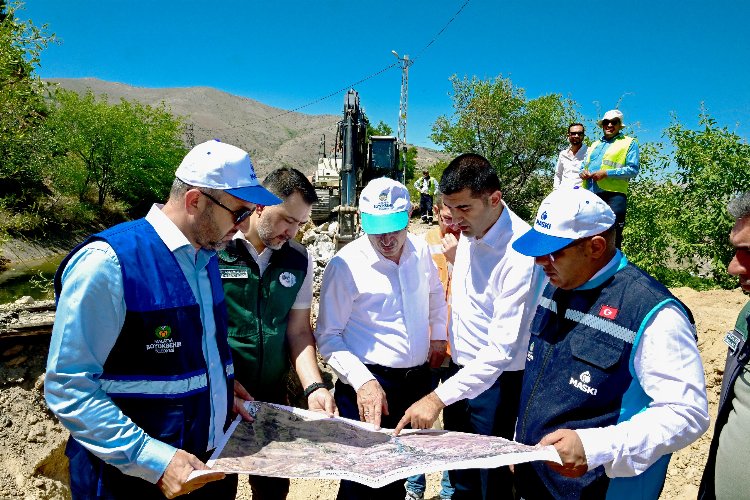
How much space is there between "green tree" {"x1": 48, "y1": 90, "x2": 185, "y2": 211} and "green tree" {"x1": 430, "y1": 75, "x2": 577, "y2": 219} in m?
18.3

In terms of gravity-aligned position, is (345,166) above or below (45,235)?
above

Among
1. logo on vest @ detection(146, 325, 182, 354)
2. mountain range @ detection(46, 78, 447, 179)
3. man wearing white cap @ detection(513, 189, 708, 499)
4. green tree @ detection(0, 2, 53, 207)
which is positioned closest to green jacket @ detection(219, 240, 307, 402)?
logo on vest @ detection(146, 325, 182, 354)

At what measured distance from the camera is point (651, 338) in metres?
1.62

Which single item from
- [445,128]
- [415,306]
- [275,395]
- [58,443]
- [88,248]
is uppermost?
[445,128]

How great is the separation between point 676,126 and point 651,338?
6447mm

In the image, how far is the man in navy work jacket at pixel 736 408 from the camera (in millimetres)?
1905

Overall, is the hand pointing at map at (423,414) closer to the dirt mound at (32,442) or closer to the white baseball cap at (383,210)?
the white baseball cap at (383,210)

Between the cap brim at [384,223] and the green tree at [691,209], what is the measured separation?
554 centimetres

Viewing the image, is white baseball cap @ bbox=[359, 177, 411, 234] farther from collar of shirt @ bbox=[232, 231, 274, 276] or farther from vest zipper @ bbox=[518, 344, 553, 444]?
vest zipper @ bbox=[518, 344, 553, 444]

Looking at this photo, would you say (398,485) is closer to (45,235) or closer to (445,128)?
(45,235)

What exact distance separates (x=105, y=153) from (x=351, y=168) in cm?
1924

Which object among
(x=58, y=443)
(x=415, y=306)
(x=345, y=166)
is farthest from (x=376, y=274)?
(x=345, y=166)

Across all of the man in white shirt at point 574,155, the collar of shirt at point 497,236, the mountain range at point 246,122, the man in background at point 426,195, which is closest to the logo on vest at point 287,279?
the collar of shirt at point 497,236

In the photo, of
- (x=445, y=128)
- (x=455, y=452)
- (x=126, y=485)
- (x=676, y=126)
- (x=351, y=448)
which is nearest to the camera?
(x=126, y=485)
